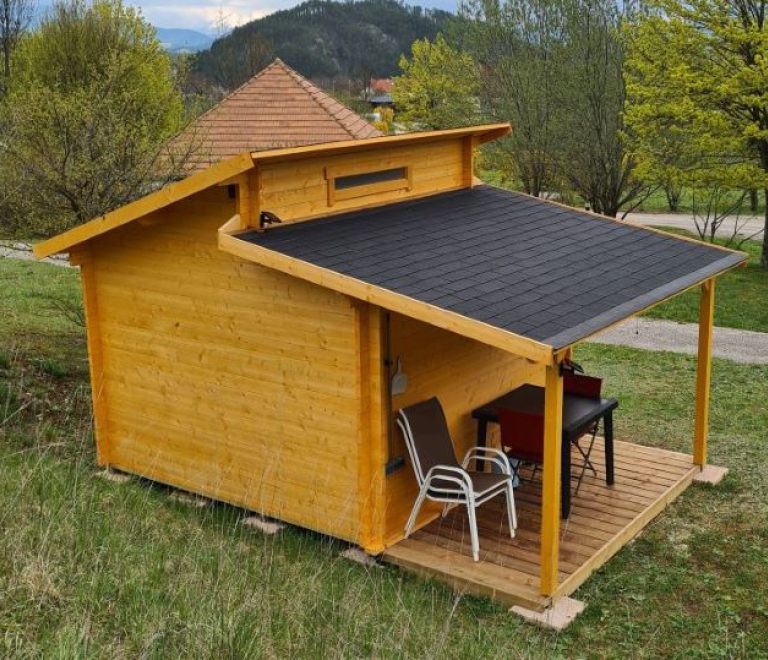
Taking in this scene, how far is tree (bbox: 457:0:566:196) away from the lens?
2412 cm

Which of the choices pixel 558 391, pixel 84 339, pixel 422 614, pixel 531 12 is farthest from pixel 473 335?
pixel 531 12

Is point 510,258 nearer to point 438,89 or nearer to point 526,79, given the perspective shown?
point 526,79

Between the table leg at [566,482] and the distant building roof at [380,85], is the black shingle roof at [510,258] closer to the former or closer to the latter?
the table leg at [566,482]

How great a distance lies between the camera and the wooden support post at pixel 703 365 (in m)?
9.45

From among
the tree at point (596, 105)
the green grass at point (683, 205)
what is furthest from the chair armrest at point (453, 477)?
the green grass at point (683, 205)

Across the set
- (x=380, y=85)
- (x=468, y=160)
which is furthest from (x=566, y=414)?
Result: (x=380, y=85)

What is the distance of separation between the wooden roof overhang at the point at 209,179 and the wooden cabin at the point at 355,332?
0.02m

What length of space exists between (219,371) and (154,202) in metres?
1.61

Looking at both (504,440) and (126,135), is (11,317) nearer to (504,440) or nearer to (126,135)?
(126,135)

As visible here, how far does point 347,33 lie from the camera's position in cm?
12288

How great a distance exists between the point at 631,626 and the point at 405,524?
2.19 metres

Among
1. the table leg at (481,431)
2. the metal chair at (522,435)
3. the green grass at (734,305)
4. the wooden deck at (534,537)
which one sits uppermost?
the metal chair at (522,435)

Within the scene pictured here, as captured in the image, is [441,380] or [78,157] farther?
[78,157]

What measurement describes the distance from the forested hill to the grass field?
101 m
